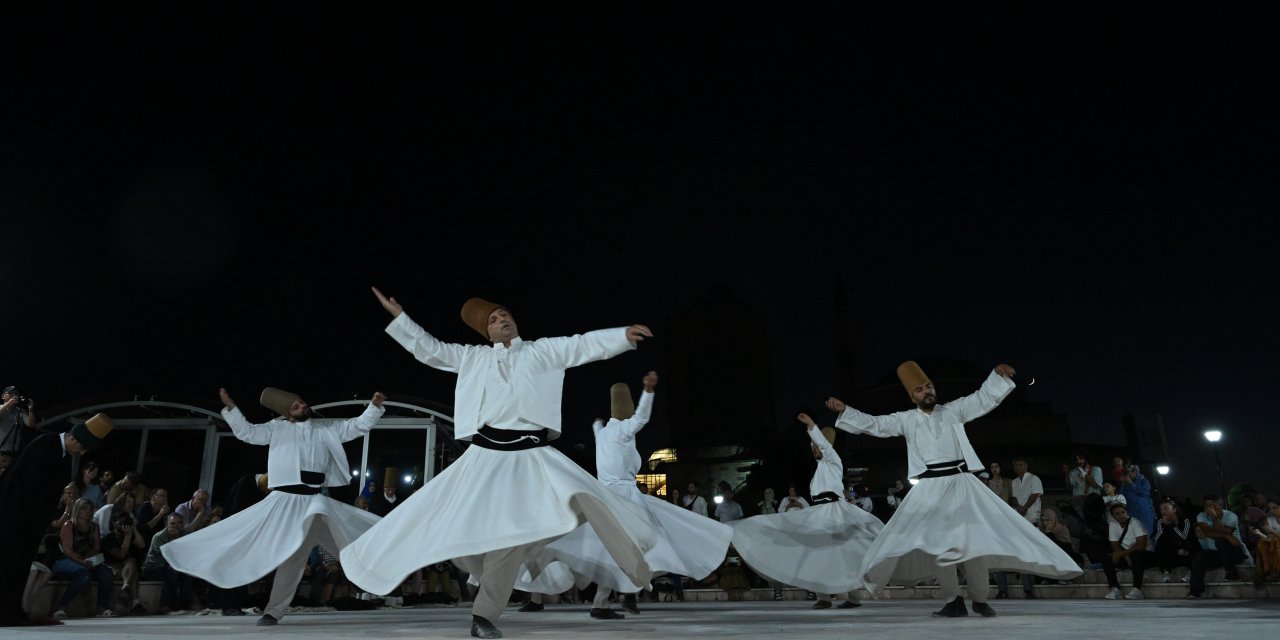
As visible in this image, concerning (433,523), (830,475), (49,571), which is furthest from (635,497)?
(49,571)

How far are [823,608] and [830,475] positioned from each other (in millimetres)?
1494

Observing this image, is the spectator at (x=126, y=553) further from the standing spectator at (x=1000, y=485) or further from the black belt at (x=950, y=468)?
the standing spectator at (x=1000, y=485)

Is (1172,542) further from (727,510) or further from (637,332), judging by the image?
(637,332)

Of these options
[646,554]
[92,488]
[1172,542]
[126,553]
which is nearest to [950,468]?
[646,554]

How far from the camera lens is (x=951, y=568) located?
21.0 feet

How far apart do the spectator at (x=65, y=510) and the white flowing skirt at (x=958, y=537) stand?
8.88m

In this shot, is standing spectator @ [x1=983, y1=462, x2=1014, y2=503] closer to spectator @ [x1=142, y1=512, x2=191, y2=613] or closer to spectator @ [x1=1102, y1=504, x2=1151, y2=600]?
spectator @ [x1=1102, y1=504, x2=1151, y2=600]

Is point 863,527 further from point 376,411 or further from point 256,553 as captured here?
point 256,553

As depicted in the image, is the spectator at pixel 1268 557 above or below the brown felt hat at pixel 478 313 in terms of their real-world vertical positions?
below

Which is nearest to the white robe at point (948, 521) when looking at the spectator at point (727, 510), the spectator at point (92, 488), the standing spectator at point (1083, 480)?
the standing spectator at point (1083, 480)

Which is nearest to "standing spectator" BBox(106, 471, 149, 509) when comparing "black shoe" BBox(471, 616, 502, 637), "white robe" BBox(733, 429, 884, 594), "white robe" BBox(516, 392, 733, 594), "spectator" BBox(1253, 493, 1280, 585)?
"white robe" BBox(516, 392, 733, 594)

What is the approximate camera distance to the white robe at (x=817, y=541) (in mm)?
8656

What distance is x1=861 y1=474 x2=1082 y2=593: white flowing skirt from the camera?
20.5ft

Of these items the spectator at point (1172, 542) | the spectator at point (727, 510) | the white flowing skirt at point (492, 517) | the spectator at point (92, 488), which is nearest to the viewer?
the white flowing skirt at point (492, 517)
